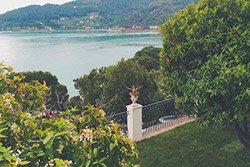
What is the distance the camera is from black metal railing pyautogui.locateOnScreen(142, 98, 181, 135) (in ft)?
38.3

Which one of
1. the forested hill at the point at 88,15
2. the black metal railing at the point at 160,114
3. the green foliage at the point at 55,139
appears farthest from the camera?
the forested hill at the point at 88,15

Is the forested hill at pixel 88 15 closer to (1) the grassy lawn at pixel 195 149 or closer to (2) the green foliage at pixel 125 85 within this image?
(2) the green foliage at pixel 125 85

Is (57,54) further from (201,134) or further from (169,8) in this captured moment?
(201,134)

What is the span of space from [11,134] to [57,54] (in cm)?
8932

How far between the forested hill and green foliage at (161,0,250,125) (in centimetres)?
13586

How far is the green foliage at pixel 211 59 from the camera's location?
644cm

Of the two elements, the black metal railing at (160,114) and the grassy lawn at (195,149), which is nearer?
the grassy lawn at (195,149)

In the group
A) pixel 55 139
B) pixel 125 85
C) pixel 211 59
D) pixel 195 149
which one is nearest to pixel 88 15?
pixel 125 85

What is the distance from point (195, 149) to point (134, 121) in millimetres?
2009

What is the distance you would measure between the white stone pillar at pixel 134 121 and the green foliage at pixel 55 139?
255 inches

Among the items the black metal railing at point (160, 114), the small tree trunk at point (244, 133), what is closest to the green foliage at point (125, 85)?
the black metal railing at point (160, 114)

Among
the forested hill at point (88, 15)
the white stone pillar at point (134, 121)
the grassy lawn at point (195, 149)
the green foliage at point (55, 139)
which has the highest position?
the forested hill at point (88, 15)

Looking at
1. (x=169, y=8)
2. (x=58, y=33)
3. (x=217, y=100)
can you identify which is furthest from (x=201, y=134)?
(x=58, y=33)

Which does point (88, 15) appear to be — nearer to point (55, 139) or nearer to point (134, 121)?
point (134, 121)
